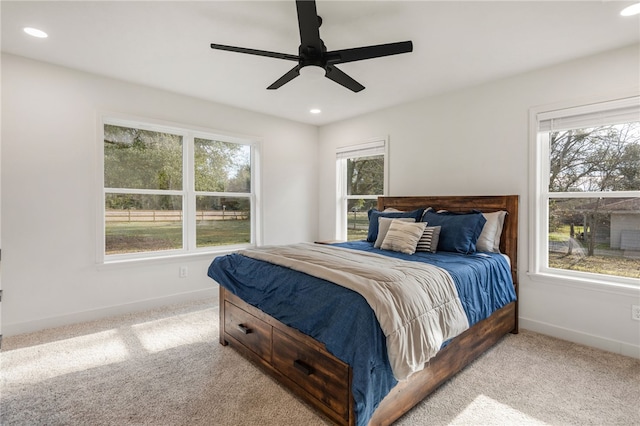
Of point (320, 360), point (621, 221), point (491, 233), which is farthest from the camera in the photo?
point (491, 233)

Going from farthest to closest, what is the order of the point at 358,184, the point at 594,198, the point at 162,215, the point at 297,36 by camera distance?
the point at 358,184 < the point at 162,215 < the point at 594,198 < the point at 297,36

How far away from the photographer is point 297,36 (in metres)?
2.45

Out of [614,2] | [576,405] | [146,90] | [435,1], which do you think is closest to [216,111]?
[146,90]

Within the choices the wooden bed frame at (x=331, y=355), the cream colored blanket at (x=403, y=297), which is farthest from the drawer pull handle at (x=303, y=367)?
the cream colored blanket at (x=403, y=297)

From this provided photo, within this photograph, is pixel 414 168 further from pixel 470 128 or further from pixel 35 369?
pixel 35 369

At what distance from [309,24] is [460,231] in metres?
2.10

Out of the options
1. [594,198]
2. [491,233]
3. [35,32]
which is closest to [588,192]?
[594,198]

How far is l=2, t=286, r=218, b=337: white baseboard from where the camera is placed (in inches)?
111

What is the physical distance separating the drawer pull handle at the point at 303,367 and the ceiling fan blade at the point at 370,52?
1943mm

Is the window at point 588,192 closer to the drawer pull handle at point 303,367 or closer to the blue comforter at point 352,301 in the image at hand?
the blue comforter at point 352,301

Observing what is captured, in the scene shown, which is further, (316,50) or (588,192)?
(588,192)

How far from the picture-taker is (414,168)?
3969 millimetres

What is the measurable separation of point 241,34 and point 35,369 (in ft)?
9.45

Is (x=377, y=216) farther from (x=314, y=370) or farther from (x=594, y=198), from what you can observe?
(x=314, y=370)
